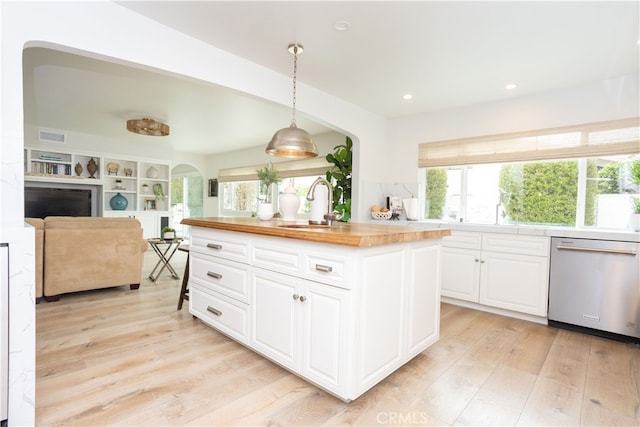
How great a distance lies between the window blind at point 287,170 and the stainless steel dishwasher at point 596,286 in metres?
3.83

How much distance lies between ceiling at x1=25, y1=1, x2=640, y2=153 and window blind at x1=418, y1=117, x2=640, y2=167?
457mm

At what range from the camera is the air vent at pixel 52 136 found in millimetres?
6036

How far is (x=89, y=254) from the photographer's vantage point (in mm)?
3590

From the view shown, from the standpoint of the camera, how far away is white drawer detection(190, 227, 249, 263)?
2.29 meters

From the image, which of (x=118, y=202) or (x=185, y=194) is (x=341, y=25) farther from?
(x=185, y=194)

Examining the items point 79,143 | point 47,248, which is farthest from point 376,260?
point 79,143

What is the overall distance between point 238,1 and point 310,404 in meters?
2.47

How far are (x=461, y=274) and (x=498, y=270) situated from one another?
38 centimetres

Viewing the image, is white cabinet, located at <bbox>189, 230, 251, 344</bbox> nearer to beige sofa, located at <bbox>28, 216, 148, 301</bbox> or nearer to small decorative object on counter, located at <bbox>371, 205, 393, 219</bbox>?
beige sofa, located at <bbox>28, 216, 148, 301</bbox>

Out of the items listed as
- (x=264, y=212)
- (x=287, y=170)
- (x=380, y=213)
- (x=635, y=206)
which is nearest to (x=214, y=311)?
(x=264, y=212)

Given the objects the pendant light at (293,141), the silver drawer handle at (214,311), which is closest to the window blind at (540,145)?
the pendant light at (293,141)

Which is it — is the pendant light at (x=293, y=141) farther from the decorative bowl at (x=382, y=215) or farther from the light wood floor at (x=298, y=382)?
the decorative bowl at (x=382, y=215)

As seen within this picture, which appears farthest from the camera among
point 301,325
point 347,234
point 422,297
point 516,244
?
point 516,244

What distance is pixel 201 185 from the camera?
9.34 metres
